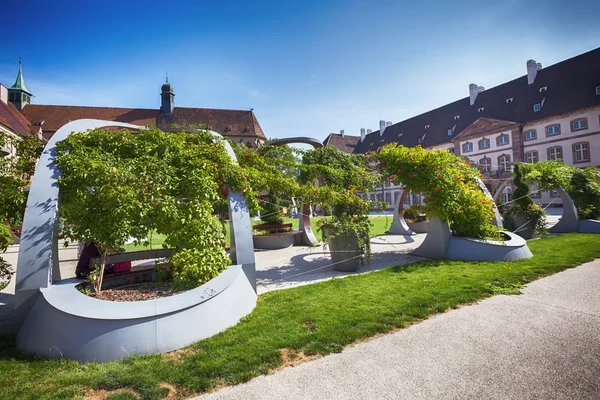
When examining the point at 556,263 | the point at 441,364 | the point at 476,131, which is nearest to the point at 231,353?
the point at 441,364

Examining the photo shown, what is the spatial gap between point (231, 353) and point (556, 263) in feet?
24.8

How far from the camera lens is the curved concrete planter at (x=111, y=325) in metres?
3.22

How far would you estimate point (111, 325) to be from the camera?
3.26 m

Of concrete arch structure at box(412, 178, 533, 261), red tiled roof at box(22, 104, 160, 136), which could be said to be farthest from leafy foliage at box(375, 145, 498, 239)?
red tiled roof at box(22, 104, 160, 136)

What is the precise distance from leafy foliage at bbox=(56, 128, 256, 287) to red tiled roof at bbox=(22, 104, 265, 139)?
143 feet

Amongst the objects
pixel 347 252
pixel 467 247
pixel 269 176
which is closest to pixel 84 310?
pixel 269 176

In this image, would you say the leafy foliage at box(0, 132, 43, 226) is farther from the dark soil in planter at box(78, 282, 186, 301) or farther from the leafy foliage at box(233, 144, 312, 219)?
the leafy foliage at box(233, 144, 312, 219)

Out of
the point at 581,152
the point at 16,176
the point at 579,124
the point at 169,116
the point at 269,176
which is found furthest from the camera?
the point at 169,116

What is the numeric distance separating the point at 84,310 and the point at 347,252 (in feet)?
17.8

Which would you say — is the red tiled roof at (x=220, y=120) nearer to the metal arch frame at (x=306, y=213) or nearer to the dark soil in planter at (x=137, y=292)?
the metal arch frame at (x=306, y=213)

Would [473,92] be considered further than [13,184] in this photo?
Yes

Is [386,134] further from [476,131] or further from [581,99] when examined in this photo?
[581,99]

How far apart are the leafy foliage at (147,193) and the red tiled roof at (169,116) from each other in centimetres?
4353

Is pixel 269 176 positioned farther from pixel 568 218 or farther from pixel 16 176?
pixel 568 218
